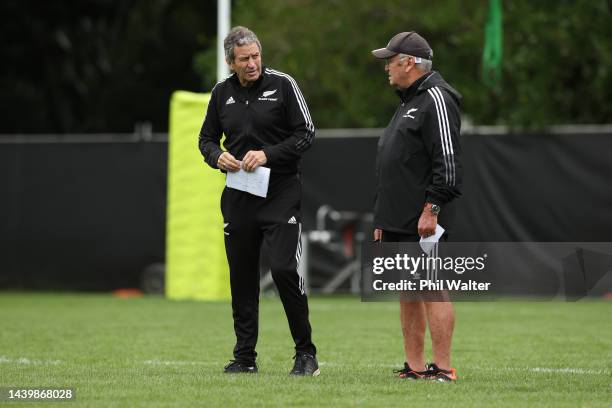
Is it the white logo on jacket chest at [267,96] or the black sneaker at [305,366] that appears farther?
the white logo on jacket chest at [267,96]

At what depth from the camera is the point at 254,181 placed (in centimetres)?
790

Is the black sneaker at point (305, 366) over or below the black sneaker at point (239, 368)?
over

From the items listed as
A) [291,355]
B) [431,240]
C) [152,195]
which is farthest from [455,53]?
[431,240]

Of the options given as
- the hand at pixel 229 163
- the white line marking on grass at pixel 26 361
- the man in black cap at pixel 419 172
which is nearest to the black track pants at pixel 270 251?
the hand at pixel 229 163

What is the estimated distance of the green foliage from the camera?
19.9 m

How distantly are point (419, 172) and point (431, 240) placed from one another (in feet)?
1.54

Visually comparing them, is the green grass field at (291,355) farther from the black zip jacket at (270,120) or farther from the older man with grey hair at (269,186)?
the black zip jacket at (270,120)

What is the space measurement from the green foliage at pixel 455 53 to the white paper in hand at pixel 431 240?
11857mm

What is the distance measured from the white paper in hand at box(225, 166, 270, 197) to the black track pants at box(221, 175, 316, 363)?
11 cm

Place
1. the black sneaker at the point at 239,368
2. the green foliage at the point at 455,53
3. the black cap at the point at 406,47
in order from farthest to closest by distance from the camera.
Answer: the green foliage at the point at 455,53, the black sneaker at the point at 239,368, the black cap at the point at 406,47

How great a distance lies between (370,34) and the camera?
882 inches

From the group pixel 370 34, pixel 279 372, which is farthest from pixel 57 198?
pixel 279 372

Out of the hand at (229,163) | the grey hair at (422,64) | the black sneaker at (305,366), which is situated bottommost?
the black sneaker at (305,366)

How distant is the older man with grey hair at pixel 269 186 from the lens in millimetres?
7910
